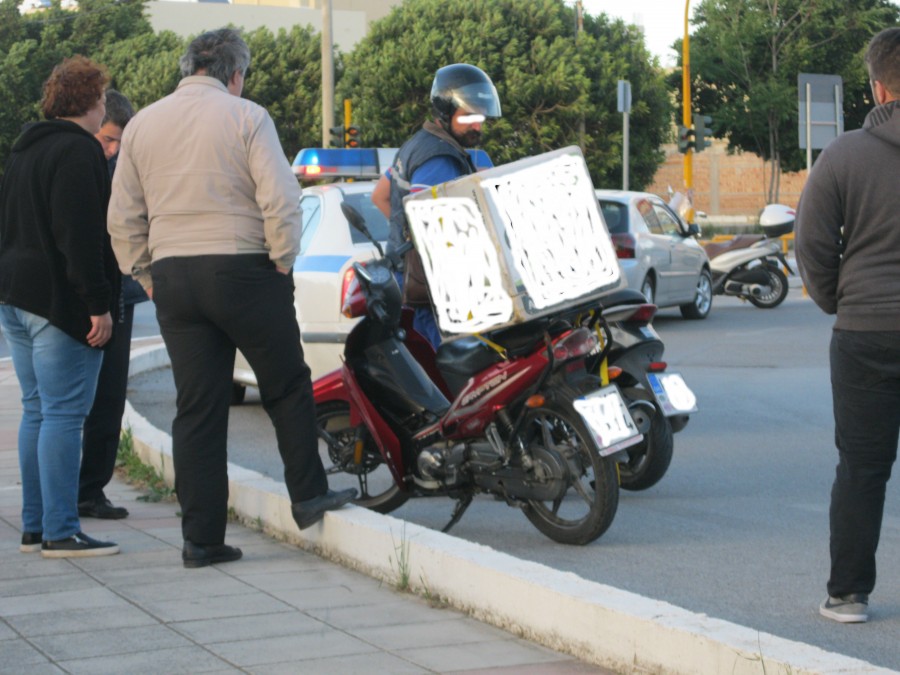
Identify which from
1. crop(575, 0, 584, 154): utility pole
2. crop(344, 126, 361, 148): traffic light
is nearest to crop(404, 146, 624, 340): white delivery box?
crop(344, 126, 361, 148): traffic light

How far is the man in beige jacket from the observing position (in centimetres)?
553

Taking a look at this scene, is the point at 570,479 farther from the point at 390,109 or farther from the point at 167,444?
the point at 390,109

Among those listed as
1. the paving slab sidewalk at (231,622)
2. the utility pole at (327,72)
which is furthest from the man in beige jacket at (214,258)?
the utility pole at (327,72)

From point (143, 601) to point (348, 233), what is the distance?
5.36 meters

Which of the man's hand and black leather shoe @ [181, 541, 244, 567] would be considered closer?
black leather shoe @ [181, 541, 244, 567]

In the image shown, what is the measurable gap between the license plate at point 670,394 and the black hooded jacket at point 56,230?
265 centimetres

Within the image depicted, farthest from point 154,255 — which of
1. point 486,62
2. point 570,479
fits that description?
point 486,62

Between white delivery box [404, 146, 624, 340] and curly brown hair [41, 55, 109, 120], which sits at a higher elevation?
curly brown hair [41, 55, 109, 120]

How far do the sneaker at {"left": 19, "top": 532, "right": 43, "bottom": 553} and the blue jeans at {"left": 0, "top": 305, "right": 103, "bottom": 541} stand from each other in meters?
0.11

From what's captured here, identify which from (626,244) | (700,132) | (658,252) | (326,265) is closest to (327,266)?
(326,265)

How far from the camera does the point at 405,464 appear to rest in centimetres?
656

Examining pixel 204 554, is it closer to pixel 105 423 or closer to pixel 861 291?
pixel 105 423

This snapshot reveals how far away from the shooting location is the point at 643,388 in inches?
281

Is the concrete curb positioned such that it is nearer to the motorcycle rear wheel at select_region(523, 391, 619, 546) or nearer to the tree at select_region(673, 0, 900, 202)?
the motorcycle rear wheel at select_region(523, 391, 619, 546)
